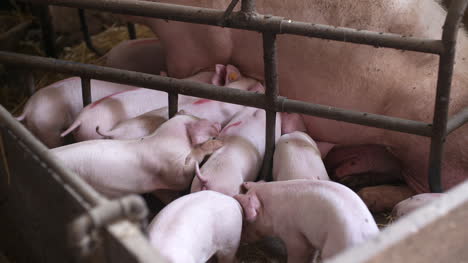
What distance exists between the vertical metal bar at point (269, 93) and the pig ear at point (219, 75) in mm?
388

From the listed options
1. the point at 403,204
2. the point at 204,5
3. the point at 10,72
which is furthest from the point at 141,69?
the point at 403,204

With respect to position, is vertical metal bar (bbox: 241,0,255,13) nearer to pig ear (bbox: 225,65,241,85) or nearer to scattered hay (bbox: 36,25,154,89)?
pig ear (bbox: 225,65,241,85)

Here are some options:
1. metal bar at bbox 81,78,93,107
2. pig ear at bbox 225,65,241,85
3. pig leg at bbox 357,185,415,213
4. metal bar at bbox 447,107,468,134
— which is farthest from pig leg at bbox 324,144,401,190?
metal bar at bbox 81,78,93,107

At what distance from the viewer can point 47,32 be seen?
2.86 metres

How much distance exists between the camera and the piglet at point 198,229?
1.39 m

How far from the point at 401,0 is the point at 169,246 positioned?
1163 mm

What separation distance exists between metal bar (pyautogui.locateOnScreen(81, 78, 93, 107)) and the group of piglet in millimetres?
48

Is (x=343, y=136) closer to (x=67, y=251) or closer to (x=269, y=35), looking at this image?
(x=269, y=35)

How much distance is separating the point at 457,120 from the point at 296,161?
0.51m

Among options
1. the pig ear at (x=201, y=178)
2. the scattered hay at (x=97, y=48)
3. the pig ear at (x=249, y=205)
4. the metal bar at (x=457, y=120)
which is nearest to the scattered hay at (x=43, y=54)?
the scattered hay at (x=97, y=48)

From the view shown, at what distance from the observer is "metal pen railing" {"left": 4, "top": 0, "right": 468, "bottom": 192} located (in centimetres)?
147

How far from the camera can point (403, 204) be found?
5.74ft

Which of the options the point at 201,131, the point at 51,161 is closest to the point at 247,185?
the point at 201,131

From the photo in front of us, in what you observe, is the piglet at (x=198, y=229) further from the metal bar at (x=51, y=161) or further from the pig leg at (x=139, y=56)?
the pig leg at (x=139, y=56)
